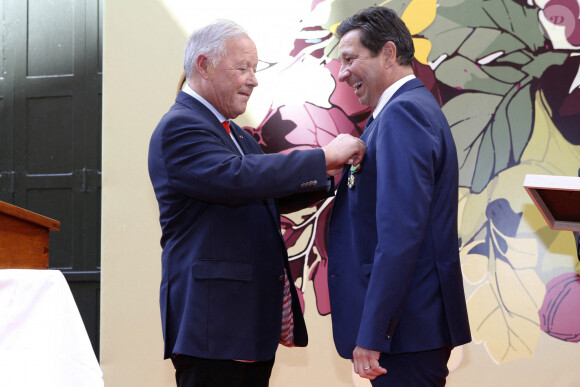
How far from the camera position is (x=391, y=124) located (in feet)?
5.55

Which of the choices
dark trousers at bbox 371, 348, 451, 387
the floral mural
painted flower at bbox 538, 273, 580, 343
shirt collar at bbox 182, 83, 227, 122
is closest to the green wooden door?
the floral mural

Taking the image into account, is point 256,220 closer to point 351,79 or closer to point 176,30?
point 351,79

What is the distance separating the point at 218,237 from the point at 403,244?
0.55 m

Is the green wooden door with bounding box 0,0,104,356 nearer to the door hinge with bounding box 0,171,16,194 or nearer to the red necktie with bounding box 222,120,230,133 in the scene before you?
the door hinge with bounding box 0,171,16,194

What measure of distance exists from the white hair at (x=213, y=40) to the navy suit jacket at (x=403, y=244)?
58 centimetres

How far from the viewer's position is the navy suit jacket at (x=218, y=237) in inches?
70.9

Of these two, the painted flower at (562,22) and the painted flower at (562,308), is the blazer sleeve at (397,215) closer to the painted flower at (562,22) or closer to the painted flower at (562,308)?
the painted flower at (562,308)

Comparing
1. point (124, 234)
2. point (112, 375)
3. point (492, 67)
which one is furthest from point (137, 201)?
point (492, 67)

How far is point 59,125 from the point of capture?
4.53 m

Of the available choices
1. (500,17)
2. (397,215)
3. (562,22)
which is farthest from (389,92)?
(562,22)

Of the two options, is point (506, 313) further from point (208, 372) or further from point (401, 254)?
point (208, 372)

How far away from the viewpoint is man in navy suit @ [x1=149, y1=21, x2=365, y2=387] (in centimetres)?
180

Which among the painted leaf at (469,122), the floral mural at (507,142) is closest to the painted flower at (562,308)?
the floral mural at (507,142)

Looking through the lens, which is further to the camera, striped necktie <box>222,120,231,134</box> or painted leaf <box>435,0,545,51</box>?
painted leaf <box>435,0,545,51</box>
